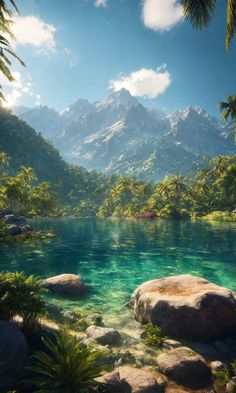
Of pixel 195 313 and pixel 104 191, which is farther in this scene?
pixel 104 191

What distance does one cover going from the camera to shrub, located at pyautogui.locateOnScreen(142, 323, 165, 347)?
1183 centimetres

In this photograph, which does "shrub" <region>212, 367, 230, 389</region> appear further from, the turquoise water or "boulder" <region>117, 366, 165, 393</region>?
the turquoise water

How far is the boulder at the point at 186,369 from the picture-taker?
9.28 m

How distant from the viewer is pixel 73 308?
53.2 feet

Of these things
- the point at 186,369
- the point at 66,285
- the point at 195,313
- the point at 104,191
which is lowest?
the point at 186,369

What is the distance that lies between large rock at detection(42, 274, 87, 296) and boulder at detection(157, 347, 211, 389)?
364 inches

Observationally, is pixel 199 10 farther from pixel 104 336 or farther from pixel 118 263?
pixel 118 263

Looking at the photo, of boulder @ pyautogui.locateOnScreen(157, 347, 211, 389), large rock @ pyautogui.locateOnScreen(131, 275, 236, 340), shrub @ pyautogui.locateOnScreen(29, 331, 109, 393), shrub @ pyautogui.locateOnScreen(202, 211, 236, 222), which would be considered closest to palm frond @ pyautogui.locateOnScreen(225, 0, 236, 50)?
large rock @ pyautogui.locateOnScreen(131, 275, 236, 340)

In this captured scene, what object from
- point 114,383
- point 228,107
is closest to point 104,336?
point 114,383

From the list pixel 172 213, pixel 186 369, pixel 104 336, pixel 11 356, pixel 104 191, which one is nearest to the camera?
pixel 11 356

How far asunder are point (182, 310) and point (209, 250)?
2559 centimetres

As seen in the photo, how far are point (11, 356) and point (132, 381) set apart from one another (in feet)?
11.1

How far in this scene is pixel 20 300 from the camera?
10.4 m

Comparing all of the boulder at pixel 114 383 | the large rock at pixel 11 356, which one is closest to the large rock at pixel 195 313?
the boulder at pixel 114 383
